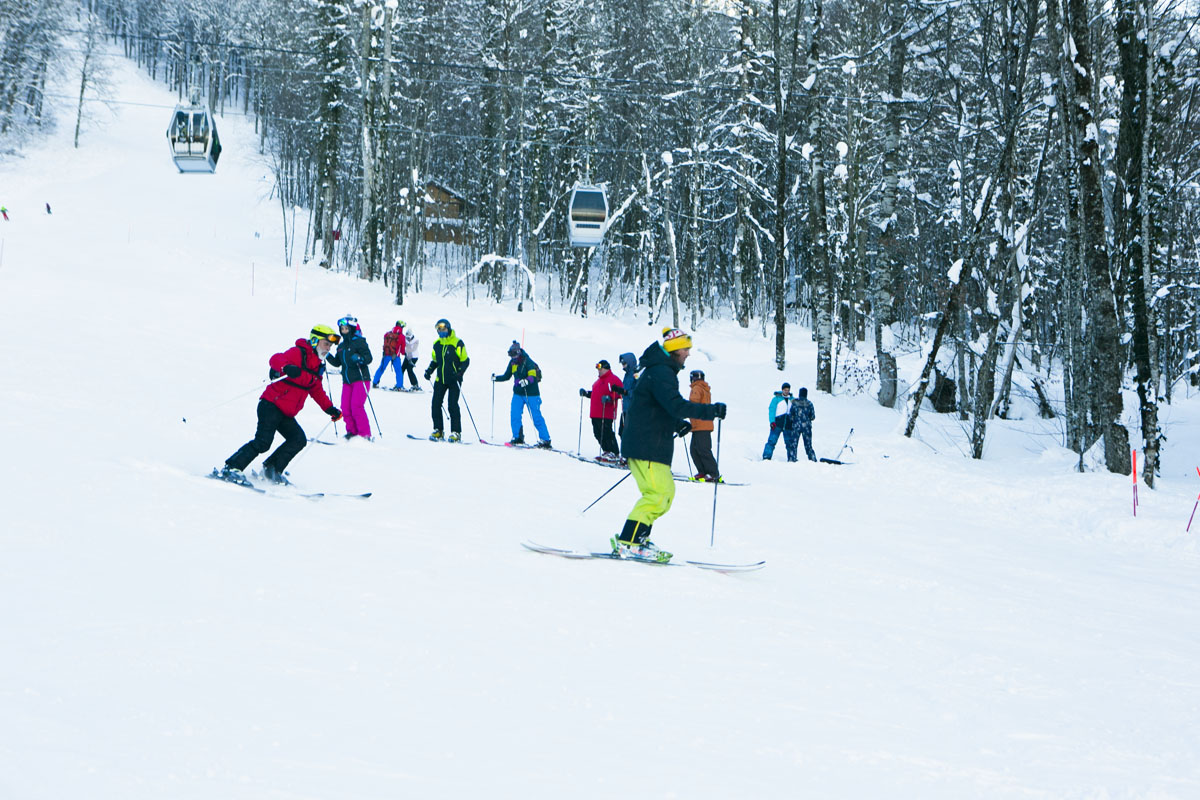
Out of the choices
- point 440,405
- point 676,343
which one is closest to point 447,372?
point 440,405

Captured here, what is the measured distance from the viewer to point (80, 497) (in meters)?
6.79

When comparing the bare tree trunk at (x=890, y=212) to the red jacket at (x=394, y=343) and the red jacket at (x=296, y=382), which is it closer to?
the red jacket at (x=394, y=343)

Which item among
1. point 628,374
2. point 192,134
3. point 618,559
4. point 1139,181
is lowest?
point 618,559

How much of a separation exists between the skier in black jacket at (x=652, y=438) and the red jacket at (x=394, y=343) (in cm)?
1269

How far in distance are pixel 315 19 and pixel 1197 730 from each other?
115ft

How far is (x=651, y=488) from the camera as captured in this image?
23.1 feet

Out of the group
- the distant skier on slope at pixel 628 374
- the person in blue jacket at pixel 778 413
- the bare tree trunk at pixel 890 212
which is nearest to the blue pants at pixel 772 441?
the person in blue jacket at pixel 778 413

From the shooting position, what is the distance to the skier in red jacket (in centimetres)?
851

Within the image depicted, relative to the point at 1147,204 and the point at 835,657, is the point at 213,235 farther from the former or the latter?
the point at 835,657

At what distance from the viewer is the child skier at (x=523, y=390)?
13594mm

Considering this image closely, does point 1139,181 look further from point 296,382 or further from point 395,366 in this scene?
point 395,366

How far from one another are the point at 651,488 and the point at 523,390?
22.9ft

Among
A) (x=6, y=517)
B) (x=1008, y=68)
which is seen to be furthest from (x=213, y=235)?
(x=6, y=517)

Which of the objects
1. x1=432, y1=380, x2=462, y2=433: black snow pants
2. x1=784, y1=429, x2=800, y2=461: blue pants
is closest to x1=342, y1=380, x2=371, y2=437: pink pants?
x1=432, y1=380, x2=462, y2=433: black snow pants
